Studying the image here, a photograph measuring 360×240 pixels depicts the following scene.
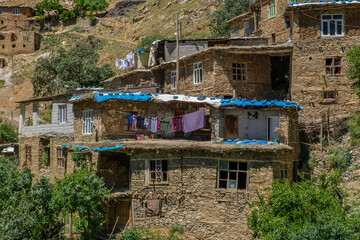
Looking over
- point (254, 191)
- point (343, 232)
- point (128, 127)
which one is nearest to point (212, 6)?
point (128, 127)

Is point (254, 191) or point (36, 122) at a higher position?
point (36, 122)

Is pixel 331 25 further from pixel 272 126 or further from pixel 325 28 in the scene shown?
pixel 272 126

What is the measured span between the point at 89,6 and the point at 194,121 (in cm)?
6751

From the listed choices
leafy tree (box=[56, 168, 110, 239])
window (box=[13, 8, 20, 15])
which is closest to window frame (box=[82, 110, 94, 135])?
leafy tree (box=[56, 168, 110, 239])

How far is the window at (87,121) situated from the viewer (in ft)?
82.6

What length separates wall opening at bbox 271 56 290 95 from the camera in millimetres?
28250

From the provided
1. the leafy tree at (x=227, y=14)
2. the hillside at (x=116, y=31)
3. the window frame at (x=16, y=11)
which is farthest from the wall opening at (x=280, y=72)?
the window frame at (x=16, y=11)

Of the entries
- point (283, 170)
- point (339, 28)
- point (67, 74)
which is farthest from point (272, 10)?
point (67, 74)

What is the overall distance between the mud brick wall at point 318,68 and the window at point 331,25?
0.24 m

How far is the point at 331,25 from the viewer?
83.6 ft

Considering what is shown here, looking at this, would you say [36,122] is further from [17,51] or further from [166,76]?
[17,51]

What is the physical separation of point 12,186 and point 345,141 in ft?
58.3

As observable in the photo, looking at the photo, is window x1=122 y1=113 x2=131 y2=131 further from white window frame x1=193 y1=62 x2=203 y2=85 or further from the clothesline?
white window frame x1=193 y1=62 x2=203 y2=85

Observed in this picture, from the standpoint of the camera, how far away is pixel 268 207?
16.6 meters
